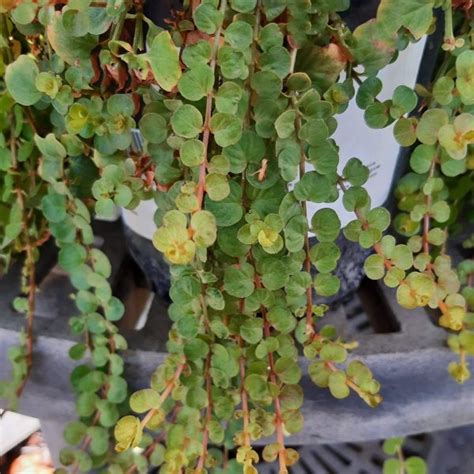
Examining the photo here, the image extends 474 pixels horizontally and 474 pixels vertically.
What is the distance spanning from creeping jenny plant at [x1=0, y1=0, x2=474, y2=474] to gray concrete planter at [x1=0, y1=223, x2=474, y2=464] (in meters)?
0.04

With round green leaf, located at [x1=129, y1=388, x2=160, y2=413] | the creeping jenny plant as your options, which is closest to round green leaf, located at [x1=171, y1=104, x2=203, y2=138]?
the creeping jenny plant

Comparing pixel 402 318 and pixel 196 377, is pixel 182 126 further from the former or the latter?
pixel 402 318

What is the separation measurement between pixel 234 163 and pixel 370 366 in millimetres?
207

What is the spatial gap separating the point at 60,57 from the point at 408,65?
22cm

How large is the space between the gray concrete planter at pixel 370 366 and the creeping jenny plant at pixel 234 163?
0.04 metres

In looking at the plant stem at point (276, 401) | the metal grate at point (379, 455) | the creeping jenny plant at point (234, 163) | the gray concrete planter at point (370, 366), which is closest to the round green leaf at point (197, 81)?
the creeping jenny plant at point (234, 163)

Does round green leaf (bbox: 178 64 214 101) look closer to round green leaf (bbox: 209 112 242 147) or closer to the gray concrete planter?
round green leaf (bbox: 209 112 242 147)

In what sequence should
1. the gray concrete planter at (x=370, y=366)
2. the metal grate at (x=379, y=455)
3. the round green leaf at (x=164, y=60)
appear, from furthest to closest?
the metal grate at (x=379, y=455) < the gray concrete planter at (x=370, y=366) < the round green leaf at (x=164, y=60)

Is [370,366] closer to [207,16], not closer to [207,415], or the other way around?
[207,415]

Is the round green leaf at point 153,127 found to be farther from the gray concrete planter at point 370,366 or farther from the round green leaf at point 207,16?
the gray concrete planter at point 370,366

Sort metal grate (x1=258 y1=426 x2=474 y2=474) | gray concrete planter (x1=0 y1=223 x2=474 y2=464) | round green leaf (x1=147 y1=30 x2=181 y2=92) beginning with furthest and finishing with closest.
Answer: metal grate (x1=258 y1=426 x2=474 y2=474) → gray concrete planter (x1=0 y1=223 x2=474 y2=464) → round green leaf (x1=147 y1=30 x2=181 y2=92)

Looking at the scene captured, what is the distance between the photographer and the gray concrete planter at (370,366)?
41 centimetres

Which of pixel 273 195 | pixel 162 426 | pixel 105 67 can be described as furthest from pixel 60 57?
pixel 162 426

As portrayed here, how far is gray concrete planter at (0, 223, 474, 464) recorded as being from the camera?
406 millimetres
